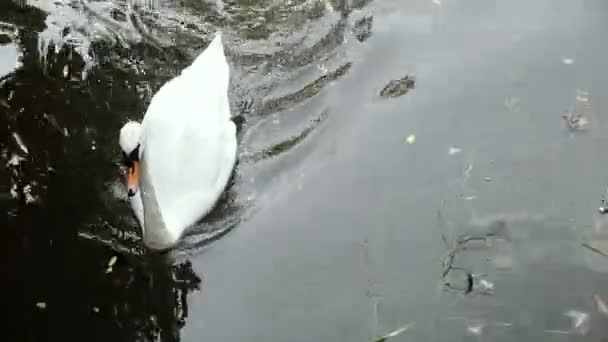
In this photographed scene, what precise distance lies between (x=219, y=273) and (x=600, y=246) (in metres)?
1.91

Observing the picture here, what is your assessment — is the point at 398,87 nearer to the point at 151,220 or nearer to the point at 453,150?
the point at 453,150

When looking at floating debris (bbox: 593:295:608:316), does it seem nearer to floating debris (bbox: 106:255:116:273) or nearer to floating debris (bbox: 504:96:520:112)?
floating debris (bbox: 504:96:520:112)

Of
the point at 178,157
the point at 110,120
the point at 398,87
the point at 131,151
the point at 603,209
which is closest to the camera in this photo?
the point at 131,151

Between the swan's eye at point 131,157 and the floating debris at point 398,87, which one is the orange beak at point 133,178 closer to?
the swan's eye at point 131,157

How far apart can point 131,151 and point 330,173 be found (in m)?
1.16

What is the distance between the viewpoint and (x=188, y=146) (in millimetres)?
4840

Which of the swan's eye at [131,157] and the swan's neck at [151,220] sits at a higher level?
the swan's eye at [131,157]

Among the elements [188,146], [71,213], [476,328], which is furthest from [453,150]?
[71,213]

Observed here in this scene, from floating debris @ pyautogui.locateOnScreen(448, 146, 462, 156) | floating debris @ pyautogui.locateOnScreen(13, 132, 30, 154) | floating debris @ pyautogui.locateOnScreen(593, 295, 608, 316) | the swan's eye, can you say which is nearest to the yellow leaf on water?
the swan's eye

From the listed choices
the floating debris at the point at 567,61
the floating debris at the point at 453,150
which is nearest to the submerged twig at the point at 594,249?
the floating debris at the point at 453,150

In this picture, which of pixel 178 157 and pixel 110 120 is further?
pixel 110 120

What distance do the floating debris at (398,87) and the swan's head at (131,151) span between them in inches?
67.8

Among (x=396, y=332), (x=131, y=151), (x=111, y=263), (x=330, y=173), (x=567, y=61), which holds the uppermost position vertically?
(x=567, y=61)

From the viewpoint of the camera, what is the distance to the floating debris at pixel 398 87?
18.6ft
